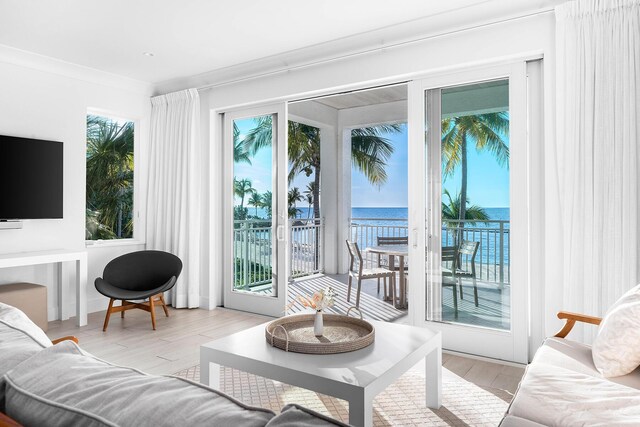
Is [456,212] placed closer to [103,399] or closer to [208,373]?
[208,373]

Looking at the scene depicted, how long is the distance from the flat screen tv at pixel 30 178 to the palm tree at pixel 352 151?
3.40m

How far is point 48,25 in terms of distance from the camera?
355cm

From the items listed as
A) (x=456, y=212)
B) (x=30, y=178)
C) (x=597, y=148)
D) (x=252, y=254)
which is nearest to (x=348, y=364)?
(x=456, y=212)

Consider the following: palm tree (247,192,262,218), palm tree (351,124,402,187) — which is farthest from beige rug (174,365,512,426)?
palm tree (351,124,402,187)

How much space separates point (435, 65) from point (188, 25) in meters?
2.02

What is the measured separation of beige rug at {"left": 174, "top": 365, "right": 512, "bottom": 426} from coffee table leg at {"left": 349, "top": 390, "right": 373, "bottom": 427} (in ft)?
2.08

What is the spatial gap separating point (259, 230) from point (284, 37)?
2.02 m

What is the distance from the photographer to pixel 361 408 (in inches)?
66.8

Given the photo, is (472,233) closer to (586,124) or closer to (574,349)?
(586,124)

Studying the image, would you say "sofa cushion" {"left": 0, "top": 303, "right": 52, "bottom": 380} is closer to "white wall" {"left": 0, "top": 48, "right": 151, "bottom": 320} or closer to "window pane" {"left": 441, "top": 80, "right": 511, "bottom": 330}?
"window pane" {"left": 441, "top": 80, "right": 511, "bottom": 330}

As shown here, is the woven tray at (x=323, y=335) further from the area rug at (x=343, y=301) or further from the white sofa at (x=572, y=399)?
the area rug at (x=343, y=301)

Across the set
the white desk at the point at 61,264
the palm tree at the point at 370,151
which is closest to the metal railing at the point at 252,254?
the white desk at the point at 61,264

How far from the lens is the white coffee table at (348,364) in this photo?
68.4 inches

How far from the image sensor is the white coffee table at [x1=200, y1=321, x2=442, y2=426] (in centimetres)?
174
